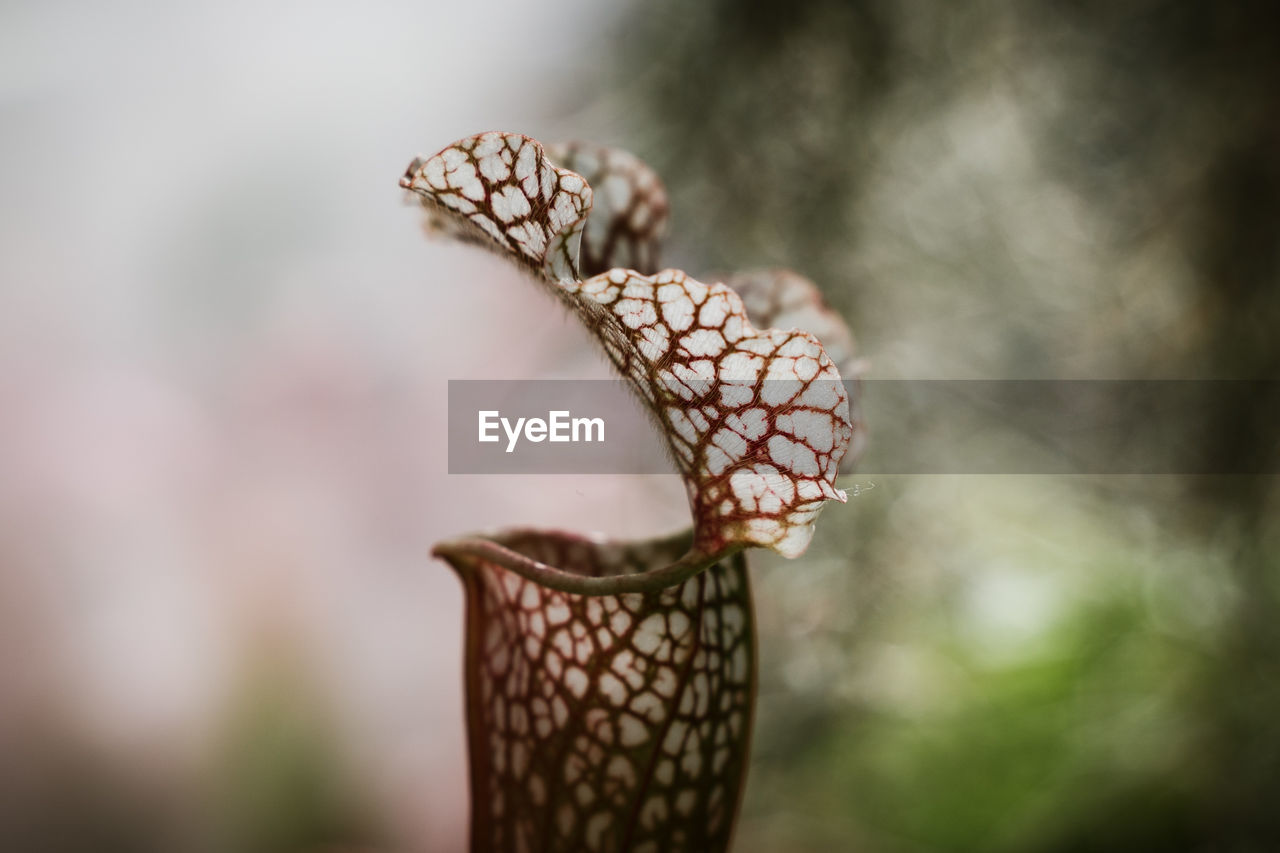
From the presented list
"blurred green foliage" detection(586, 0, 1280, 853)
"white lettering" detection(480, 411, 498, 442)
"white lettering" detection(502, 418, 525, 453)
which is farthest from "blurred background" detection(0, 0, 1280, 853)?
"white lettering" detection(502, 418, 525, 453)

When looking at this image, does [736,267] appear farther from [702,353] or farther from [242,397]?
[702,353]

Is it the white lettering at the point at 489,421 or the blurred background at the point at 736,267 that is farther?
the blurred background at the point at 736,267

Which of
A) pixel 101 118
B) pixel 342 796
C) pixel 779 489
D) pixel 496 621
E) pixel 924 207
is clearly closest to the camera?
pixel 779 489

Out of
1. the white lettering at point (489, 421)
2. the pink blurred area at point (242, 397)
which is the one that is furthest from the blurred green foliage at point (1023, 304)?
the white lettering at point (489, 421)

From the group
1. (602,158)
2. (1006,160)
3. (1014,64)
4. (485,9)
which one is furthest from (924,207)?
(602,158)

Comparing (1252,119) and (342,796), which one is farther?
(342,796)

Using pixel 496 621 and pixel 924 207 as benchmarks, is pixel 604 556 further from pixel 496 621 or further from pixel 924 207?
pixel 924 207

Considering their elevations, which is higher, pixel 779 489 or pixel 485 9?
pixel 485 9

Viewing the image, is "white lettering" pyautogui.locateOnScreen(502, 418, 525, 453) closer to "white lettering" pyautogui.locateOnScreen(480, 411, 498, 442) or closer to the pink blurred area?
"white lettering" pyautogui.locateOnScreen(480, 411, 498, 442)
